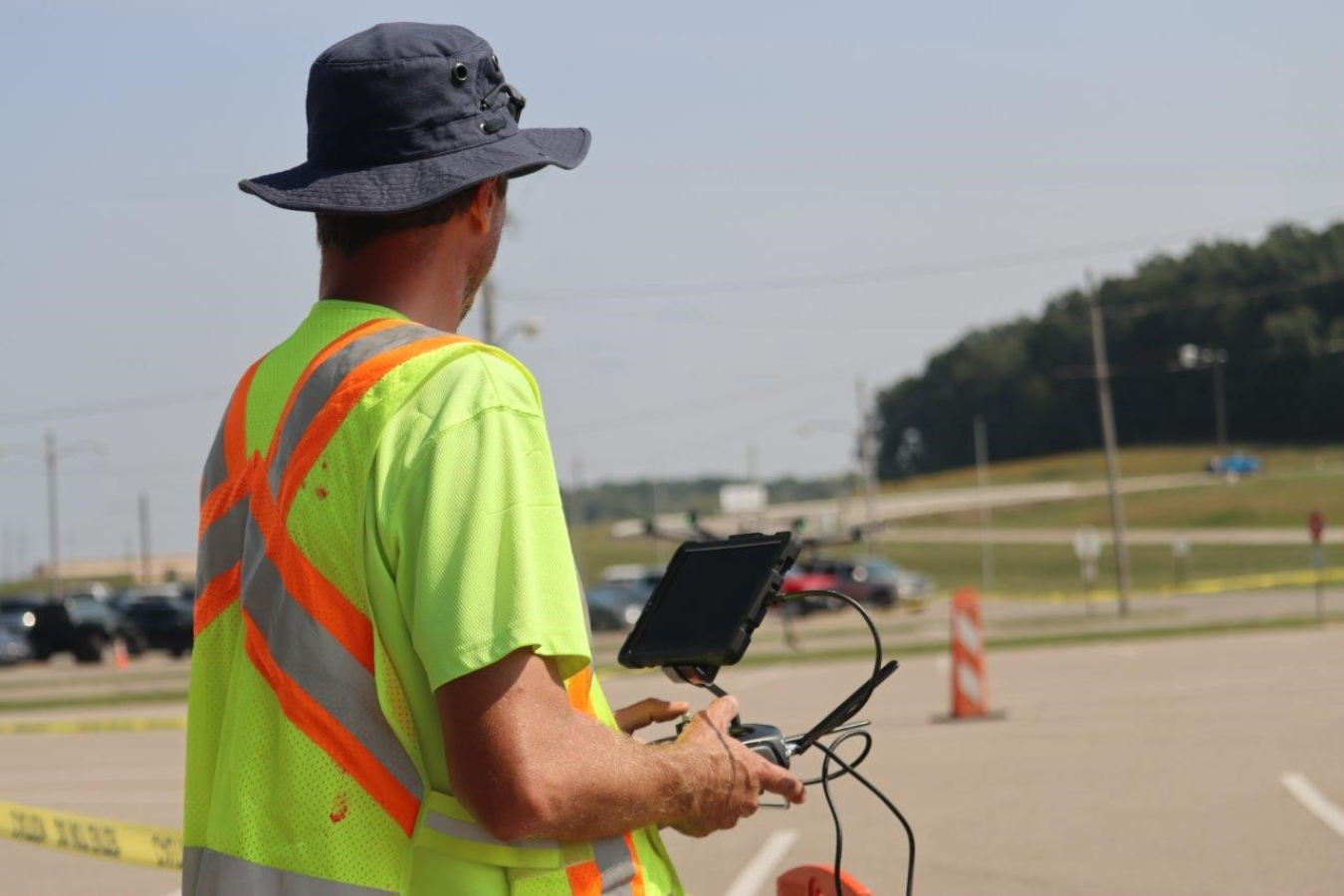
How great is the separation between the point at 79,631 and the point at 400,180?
4990cm

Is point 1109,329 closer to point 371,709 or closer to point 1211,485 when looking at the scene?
point 1211,485

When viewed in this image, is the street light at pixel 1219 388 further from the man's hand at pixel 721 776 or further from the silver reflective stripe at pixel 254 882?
the silver reflective stripe at pixel 254 882

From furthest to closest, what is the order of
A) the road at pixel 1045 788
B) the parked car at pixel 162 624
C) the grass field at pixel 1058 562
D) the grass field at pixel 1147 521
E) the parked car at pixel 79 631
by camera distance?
1. the grass field at pixel 1147 521
2. the grass field at pixel 1058 562
3. the parked car at pixel 79 631
4. the parked car at pixel 162 624
5. the road at pixel 1045 788

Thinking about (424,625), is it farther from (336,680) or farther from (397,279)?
(397,279)

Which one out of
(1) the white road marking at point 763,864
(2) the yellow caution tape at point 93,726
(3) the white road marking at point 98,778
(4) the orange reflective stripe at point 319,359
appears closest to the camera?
(4) the orange reflective stripe at point 319,359

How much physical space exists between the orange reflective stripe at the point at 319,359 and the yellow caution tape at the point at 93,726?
18039 mm

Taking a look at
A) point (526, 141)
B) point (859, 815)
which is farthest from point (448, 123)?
point (859, 815)

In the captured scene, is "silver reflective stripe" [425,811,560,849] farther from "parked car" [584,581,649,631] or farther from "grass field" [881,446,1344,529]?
"grass field" [881,446,1344,529]

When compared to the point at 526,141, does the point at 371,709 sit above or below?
below

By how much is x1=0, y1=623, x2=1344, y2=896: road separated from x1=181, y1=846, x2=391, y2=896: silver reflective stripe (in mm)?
6711

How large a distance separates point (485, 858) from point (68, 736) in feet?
67.8

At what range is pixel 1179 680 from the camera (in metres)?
21.5

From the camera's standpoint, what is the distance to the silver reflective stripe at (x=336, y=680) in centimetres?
225

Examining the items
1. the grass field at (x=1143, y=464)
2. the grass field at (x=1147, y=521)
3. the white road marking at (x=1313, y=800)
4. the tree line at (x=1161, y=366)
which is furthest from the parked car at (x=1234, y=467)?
the white road marking at (x=1313, y=800)
